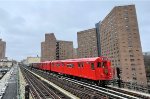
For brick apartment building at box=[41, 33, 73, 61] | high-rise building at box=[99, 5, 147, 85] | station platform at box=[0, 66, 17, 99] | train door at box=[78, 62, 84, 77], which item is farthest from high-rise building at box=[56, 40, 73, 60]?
train door at box=[78, 62, 84, 77]

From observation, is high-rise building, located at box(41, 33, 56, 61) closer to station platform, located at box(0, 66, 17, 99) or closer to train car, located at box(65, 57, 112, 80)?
station platform, located at box(0, 66, 17, 99)

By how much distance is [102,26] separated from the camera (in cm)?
14175

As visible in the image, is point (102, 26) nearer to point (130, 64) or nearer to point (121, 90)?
point (130, 64)

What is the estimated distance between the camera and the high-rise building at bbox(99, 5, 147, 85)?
97.1 m


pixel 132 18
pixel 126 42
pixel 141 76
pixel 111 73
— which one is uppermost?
pixel 132 18

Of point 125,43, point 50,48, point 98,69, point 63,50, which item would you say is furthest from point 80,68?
point 63,50

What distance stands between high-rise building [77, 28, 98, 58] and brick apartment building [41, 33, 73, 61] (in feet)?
40.3

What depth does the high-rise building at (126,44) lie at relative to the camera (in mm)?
97062

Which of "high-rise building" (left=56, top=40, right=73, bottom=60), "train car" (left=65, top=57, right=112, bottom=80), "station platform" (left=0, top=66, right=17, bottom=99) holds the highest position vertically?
"high-rise building" (left=56, top=40, right=73, bottom=60)

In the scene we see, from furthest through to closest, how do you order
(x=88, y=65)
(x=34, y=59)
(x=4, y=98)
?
(x=34, y=59), (x=4, y=98), (x=88, y=65)

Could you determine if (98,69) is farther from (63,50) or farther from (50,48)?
(63,50)

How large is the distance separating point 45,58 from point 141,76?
91.8 m

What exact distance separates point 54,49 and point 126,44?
254ft

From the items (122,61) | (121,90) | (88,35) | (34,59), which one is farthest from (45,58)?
(121,90)
